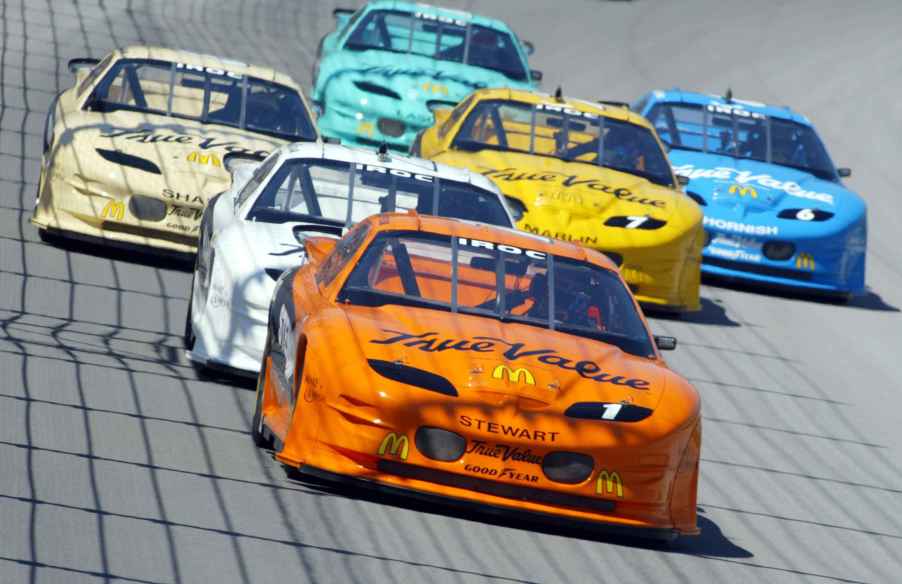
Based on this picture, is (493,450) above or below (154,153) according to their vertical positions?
above

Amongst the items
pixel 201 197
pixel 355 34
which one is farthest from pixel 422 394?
pixel 355 34

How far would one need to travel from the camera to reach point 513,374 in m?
7.29

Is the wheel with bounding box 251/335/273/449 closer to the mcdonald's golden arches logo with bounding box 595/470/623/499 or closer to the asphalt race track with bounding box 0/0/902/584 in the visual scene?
the asphalt race track with bounding box 0/0/902/584

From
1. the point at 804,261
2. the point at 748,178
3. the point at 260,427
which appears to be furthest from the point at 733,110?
the point at 260,427

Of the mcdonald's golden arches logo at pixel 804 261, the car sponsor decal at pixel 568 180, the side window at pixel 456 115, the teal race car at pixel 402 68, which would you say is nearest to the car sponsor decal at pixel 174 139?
the car sponsor decal at pixel 568 180

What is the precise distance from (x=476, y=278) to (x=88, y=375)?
2078 mm

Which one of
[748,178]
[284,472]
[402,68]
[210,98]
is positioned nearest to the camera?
[284,472]

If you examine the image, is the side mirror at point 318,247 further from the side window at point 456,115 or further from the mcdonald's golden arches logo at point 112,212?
the side window at point 456,115

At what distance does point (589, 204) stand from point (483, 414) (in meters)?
5.73

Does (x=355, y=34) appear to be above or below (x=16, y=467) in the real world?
below

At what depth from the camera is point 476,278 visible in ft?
27.3

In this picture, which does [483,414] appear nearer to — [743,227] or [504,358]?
[504,358]

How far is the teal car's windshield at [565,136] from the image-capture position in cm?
1395

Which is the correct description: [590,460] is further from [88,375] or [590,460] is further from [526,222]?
[526,222]
